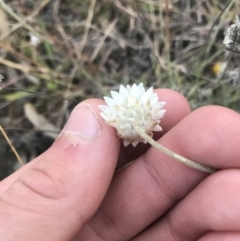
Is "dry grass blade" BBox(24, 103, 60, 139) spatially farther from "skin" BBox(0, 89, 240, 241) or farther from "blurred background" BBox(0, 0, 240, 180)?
"skin" BBox(0, 89, 240, 241)

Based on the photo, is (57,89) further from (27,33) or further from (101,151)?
(101,151)

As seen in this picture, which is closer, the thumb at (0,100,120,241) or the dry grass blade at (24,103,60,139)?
the thumb at (0,100,120,241)

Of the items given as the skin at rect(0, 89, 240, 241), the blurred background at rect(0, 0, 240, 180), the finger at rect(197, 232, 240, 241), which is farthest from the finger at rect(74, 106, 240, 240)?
the blurred background at rect(0, 0, 240, 180)

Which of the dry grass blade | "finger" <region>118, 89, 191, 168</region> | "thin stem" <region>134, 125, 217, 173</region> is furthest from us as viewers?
the dry grass blade

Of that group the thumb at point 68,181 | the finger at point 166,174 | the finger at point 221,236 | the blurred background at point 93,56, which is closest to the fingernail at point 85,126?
the thumb at point 68,181

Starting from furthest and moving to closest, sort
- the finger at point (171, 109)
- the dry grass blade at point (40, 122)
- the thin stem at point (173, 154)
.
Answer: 1. the dry grass blade at point (40, 122)
2. the finger at point (171, 109)
3. the thin stem at point (173, 154)

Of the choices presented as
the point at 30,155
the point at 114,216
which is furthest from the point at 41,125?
the point at 114,216

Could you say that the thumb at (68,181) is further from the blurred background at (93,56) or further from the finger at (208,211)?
the blurred background at (93,56)
